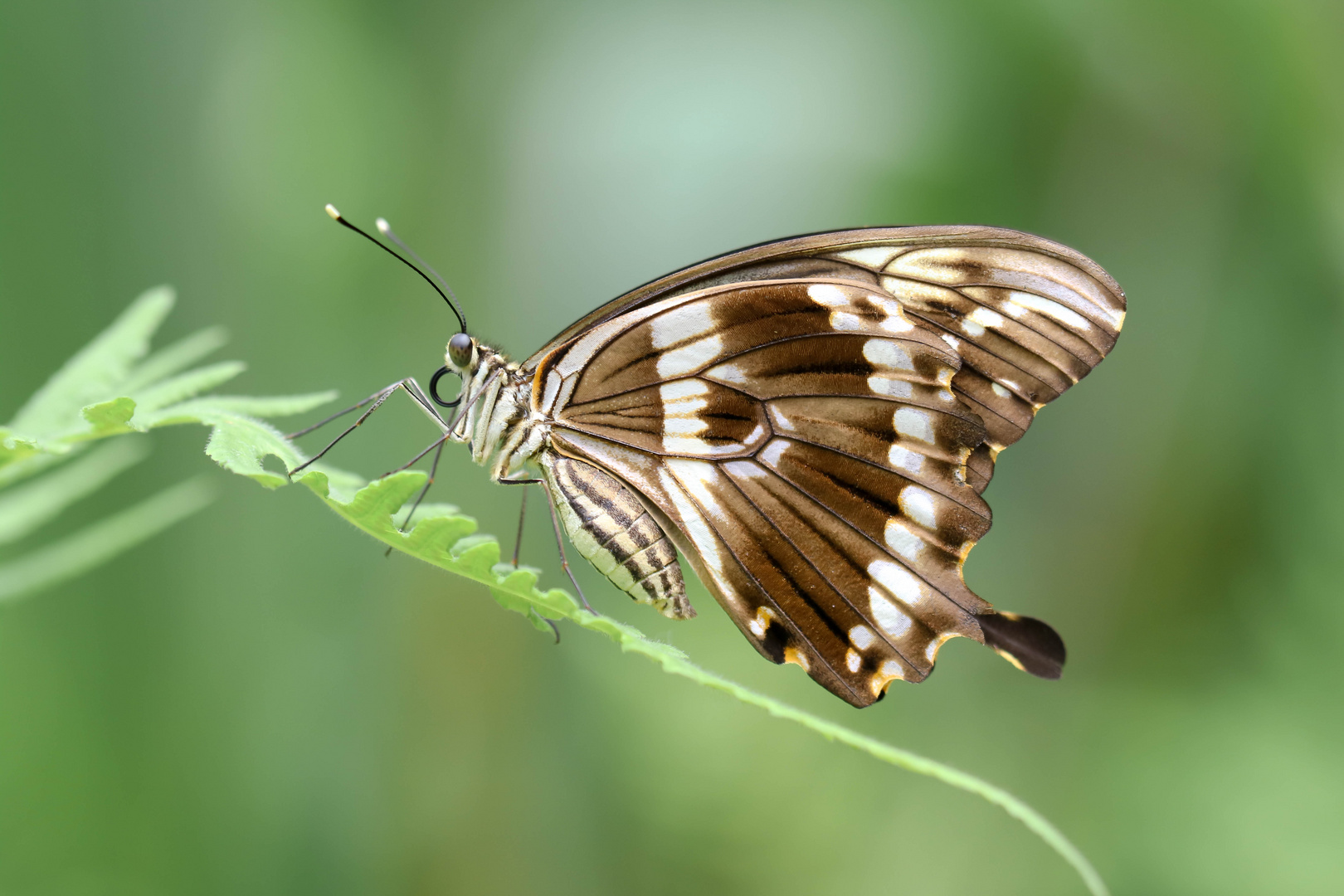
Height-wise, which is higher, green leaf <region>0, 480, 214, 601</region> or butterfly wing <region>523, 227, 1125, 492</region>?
green leaf <region>0, 480, 214, 601</region>

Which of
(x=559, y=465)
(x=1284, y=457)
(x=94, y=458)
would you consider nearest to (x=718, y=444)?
(x=559, y=465)

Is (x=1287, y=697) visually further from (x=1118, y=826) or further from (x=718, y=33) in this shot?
(x=718, y=33)

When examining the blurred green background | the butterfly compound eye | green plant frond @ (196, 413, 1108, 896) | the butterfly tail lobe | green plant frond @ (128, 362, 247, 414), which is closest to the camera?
green plant frond @ (196, 413, 1108, 896)

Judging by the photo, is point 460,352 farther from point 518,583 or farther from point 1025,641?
point 1025,641

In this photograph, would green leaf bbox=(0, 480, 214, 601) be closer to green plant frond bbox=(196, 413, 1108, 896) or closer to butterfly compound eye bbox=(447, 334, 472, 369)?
green plant frond bbox=(196, 413, 1108, 896)

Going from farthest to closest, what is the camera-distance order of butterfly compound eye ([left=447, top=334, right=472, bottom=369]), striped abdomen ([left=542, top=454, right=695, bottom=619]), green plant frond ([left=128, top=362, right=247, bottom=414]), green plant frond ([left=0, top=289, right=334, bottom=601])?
butterfly compound eye ([left=447, top=334, right=472, bottom=369]), striped abdomen ([left=542, top=454, right=695, bottom=619]), green plant frond ([left=128, top=362, right=247, bottom=414]), green plant frond ([left=0, top=289, right=334, bottom=601])

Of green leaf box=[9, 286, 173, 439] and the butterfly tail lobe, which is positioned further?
the butterfly tail lobe

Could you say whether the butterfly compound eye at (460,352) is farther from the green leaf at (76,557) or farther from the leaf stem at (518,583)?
the leaf stem at (518,583)

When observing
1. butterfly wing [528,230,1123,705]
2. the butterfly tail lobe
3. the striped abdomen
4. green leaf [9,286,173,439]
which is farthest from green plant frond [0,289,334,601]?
the butterfly tail lobe

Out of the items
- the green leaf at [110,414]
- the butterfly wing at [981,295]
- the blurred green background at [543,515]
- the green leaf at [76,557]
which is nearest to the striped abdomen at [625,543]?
the butterfly wing at [981,295]

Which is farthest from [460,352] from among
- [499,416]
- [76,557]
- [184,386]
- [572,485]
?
[76,557]
